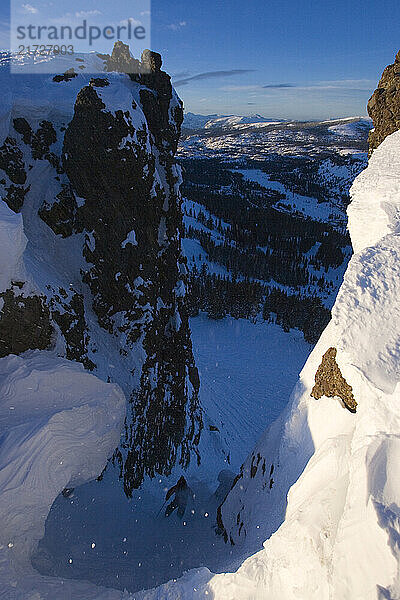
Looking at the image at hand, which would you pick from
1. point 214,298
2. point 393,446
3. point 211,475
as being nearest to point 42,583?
point 393,446

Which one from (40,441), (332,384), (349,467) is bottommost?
(40,441)

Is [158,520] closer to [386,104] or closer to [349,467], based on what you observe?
Answer: [349,467]

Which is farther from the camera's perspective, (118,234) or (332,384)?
(118,234)

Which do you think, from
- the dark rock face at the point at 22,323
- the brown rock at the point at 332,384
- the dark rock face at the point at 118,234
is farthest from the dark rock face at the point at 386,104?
the dark rock face at the point at 22,323

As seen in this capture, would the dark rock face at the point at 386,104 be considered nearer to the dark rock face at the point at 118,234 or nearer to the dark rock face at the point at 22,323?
the dark rock face at the point at 118,234

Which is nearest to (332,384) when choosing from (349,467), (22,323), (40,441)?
(349,467)

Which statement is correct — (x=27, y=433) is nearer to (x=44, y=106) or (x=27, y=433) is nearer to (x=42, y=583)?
(x=42, y=583)
